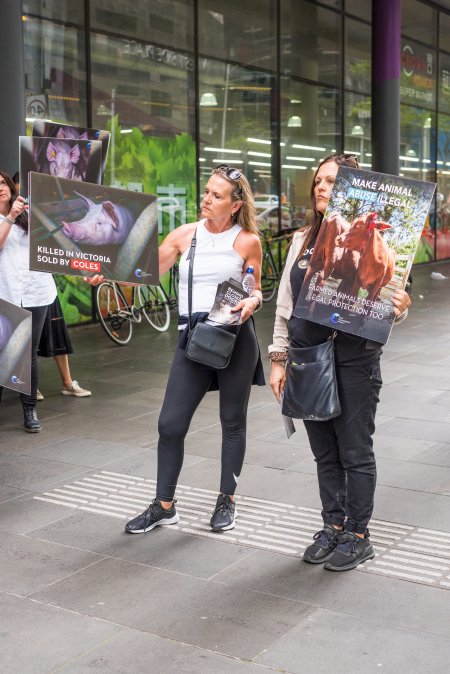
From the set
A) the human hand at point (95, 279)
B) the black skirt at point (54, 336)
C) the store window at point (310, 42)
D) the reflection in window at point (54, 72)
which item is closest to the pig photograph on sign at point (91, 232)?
the human hand at point (95, 279)

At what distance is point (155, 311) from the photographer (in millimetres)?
12109

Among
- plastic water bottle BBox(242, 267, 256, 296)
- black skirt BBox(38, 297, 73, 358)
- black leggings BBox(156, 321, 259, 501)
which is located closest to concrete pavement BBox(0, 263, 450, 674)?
black leggings BBox(156, 321, 259, 501)

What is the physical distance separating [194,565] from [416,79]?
19.7 m

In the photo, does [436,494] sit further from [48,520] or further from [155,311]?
[155,311]

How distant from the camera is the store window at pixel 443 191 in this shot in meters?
23.4

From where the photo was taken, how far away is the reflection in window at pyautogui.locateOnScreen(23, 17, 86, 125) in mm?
11469

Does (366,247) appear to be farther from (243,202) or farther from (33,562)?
(33,562)

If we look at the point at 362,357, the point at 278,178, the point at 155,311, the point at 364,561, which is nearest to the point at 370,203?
the point at 362,357

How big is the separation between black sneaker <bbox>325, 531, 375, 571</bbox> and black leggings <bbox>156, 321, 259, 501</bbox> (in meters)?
0.74

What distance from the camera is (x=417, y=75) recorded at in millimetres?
22141

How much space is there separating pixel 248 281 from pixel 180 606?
1556 millimetres

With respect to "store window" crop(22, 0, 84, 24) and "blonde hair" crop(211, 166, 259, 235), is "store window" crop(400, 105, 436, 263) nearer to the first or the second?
"store window" crop(22, 0, 84, 24)

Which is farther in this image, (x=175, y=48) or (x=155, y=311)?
(x=175, y=48)

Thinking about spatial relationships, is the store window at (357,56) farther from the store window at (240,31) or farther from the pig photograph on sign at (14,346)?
the pig photograph on sign at (14,346)
